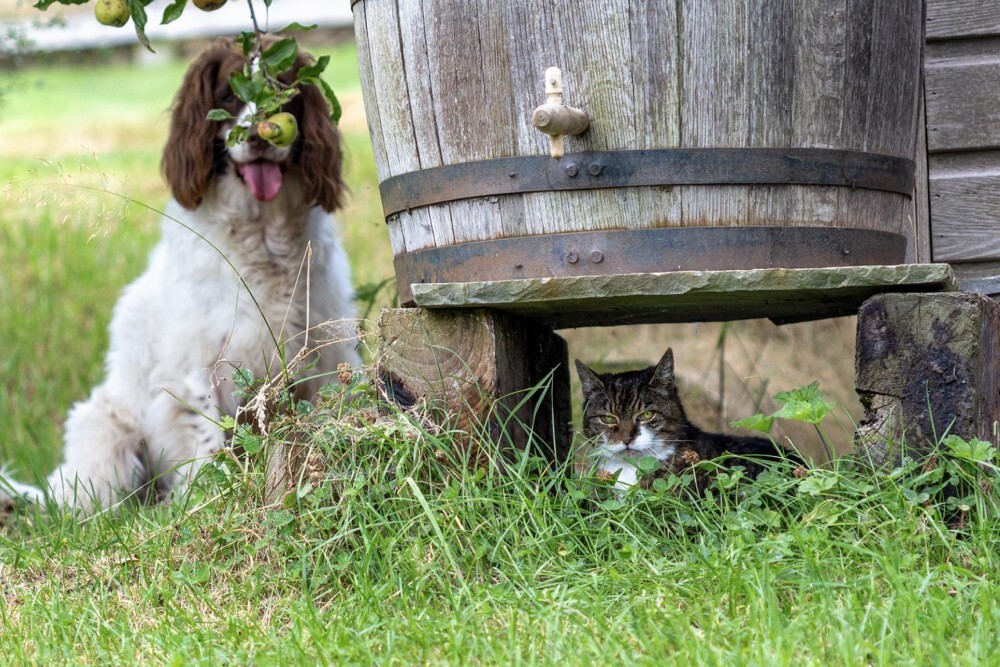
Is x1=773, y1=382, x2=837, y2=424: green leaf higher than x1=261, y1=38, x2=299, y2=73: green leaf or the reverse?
the reverse

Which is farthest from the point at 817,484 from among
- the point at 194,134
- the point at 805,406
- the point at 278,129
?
the point at 194,134

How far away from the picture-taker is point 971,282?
130 inches

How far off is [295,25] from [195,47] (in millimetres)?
17081

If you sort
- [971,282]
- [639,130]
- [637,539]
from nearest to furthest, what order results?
1. [637,539]
2. [639,130]
3. [971,282]

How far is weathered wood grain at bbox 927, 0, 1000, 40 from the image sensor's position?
134 inches

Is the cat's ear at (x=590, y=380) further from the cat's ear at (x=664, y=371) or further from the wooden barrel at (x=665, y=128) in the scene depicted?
the wooden barrel at (x=665, y=128)

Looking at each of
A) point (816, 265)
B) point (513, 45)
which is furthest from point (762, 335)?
point (513, 45)

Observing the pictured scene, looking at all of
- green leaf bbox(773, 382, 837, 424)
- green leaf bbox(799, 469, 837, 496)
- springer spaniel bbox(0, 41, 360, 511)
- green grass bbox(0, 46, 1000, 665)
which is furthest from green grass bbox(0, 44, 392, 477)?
green leaf bbox(799, 469, 837, 496)

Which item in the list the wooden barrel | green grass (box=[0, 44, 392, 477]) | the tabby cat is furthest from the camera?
green grass (box=[0, 44, 392, 477])

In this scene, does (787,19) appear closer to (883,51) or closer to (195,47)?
(883,51)

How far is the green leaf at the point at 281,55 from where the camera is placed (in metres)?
2.65

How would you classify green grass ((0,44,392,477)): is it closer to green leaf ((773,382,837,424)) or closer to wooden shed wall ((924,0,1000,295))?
green leaf ((773,382,837,424))

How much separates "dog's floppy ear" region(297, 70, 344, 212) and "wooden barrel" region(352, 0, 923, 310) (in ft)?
4.24

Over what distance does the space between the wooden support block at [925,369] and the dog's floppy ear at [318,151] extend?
214cm
